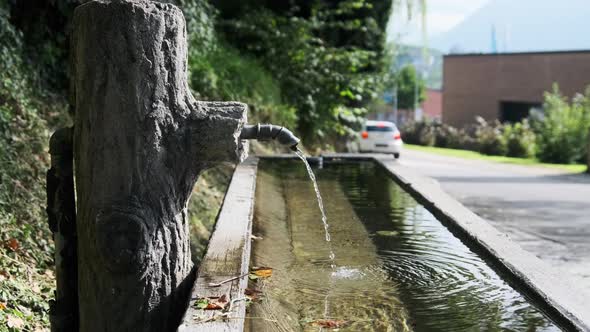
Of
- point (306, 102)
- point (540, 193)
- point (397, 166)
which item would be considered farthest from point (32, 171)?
point (540, 193)

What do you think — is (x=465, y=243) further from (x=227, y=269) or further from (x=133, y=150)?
(x=133, y=150)

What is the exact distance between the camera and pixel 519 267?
13.5 ft

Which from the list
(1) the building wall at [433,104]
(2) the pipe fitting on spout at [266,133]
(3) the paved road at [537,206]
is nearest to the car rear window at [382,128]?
(3) the paved road at [537,206]

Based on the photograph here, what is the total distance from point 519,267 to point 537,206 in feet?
29.2

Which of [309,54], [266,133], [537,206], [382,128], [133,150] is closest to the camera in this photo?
[133,150]

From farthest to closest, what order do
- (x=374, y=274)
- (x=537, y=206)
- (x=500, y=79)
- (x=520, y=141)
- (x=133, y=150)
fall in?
1. (x=500, y=79)
2. (x=520, y=141)
3. (x=537, y=206)
4. (x=374, y=274)
5. (x=133, y=150)

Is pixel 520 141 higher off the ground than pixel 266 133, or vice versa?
pixel 266 133

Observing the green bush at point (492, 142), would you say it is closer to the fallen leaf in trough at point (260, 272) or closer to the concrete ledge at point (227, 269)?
the concrete ledge at point (227, 269)

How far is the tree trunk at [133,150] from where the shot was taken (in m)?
2.92

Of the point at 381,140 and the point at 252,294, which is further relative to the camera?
the point at 381,140

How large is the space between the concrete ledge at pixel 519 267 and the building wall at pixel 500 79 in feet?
108

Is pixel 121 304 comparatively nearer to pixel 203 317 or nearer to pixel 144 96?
pixel 203 317

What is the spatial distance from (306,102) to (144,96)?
508 inches

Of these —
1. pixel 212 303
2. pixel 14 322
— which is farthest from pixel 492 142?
pixel 212 303
